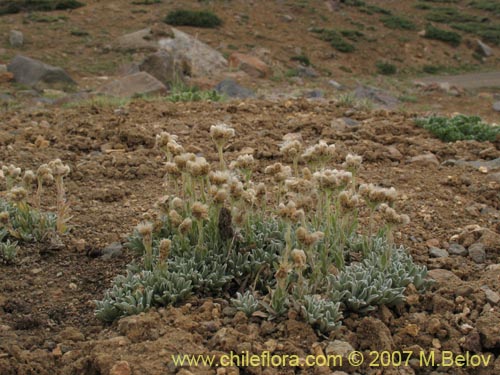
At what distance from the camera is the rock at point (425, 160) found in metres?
5.12

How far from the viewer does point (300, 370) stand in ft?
7.86

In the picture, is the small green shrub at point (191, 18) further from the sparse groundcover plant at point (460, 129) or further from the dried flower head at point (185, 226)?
the dried flower head at point (185, 226)

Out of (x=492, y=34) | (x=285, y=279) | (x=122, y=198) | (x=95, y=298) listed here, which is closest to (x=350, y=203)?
(x=285, y=279)

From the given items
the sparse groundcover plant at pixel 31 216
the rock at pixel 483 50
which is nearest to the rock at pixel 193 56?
the sparse groundcover plant at pixel 31 216

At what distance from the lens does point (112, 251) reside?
340cm

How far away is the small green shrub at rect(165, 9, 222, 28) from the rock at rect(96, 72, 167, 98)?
8579 mm

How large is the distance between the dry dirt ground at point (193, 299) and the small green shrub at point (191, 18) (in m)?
13.7

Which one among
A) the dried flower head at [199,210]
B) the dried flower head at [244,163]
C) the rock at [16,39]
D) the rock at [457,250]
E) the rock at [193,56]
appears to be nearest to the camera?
the dried flower head at [199,210]

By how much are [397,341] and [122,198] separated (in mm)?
2431

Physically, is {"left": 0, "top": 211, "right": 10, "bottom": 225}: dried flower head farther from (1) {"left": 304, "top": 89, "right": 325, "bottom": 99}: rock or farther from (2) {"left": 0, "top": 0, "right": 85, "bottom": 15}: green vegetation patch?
(2) {"left": 0, "top": 0, "right": 85, "bottom": 15}: green vegetation patch

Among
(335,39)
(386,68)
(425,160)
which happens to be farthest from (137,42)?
(425,160)

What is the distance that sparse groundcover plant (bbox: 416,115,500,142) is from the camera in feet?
19.3

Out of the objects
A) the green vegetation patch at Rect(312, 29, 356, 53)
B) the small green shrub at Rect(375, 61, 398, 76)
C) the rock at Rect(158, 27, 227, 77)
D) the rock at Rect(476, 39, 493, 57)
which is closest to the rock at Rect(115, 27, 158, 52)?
the rock at Rect(158, 27, 227, 77)

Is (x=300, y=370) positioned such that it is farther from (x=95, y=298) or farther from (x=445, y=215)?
(x=445, y=215)
